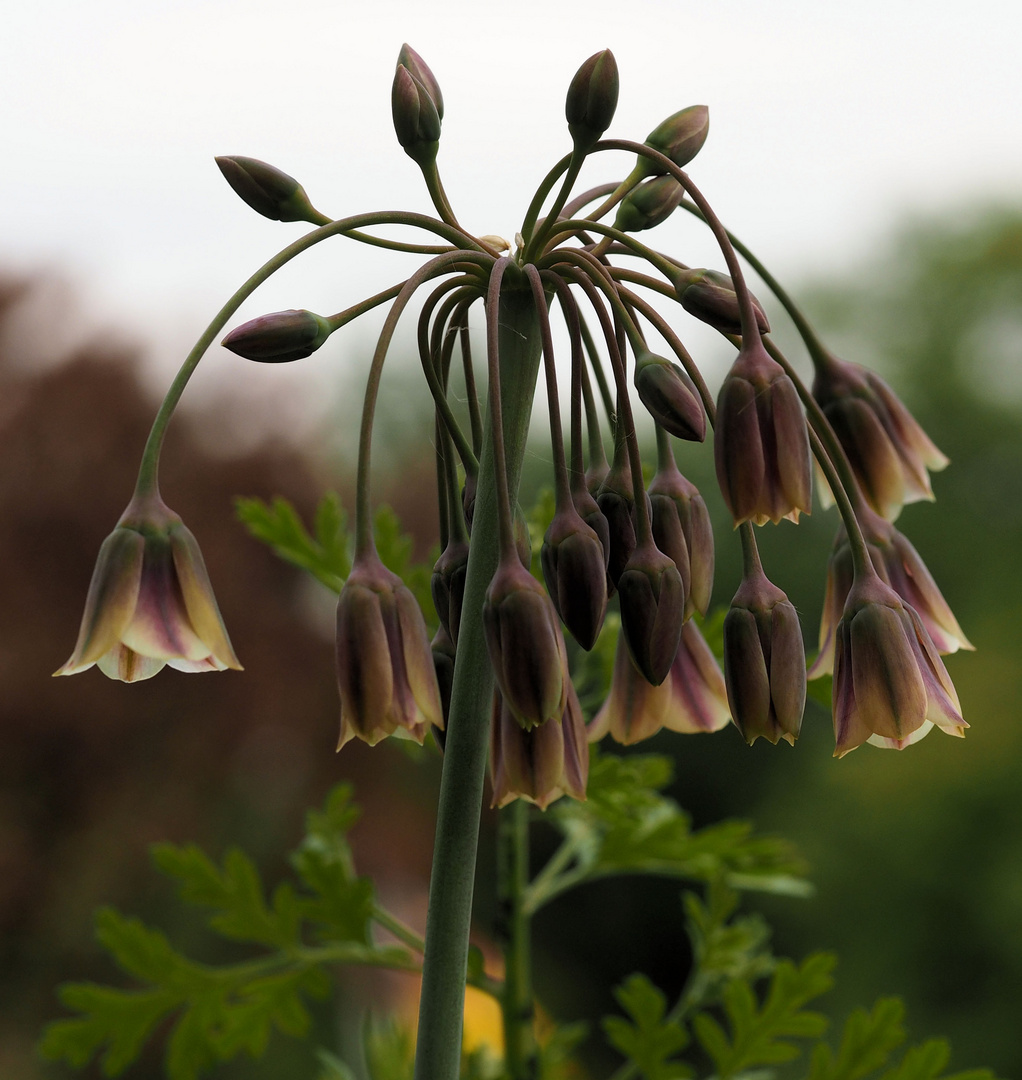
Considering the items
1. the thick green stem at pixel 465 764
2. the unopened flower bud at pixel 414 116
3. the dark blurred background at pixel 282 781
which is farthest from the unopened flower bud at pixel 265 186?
the dark blurred background at pixel 282 781

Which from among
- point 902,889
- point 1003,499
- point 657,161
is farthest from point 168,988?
point 1003,499

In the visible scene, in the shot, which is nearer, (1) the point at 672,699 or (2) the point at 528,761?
(2) the point at 528,761

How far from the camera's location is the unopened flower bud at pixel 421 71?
1.05m

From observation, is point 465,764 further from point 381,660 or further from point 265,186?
point 265,186

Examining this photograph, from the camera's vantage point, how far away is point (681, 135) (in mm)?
1097

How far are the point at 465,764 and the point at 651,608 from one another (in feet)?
0.73

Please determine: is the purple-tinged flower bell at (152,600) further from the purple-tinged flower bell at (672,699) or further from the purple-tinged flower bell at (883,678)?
the purple-tinged flower bell at (883,678)

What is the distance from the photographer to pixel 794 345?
17.6 m

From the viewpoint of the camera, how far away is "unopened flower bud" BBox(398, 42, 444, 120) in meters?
1.05

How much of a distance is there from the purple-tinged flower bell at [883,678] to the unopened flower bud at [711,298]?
279mm

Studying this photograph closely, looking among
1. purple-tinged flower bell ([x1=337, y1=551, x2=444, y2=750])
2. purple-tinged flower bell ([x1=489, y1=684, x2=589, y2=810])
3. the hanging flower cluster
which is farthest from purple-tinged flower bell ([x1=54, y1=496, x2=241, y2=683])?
purple-tinged flower bell ([x1=489, y1=684, x2=589, y2=810])

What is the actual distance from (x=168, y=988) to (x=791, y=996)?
1055 mm

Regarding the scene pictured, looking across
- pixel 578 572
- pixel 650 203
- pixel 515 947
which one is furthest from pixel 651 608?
pixel 515 947

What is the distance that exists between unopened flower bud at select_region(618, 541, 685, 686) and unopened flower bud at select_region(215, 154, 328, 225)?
48cm
